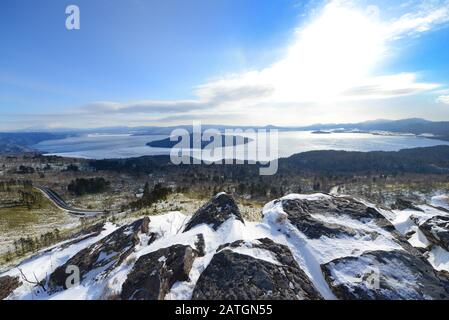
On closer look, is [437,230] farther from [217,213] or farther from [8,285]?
[8,285]

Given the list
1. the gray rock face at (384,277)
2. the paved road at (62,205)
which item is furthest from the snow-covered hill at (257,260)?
the paved road at (62,205)

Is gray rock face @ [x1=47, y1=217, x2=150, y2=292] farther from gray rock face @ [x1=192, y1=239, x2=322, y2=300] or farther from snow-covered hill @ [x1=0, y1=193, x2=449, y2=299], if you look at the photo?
gray rock face @ [x1=192, y1=239, x2=322, y2=300]

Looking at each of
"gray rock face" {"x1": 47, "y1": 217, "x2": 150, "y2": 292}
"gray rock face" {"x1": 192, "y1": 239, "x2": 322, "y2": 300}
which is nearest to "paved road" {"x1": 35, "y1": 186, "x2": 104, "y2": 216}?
"gray rock face" {"x1": 47, "y1": 217, "x2": 150, "y2": 292}

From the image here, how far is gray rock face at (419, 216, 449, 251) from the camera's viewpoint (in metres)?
14.4

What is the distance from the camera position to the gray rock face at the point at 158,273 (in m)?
9.02

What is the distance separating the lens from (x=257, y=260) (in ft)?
33.1

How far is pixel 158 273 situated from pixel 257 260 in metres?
3.65

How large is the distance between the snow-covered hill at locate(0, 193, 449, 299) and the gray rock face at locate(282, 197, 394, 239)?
0.17 ft

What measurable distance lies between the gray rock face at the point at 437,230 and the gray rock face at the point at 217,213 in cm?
1091

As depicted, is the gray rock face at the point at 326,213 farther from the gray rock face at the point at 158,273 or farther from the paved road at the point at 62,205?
the paved road at the point at 62,205

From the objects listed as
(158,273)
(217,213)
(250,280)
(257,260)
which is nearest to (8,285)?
(158,273)

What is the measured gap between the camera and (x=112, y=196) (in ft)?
284
